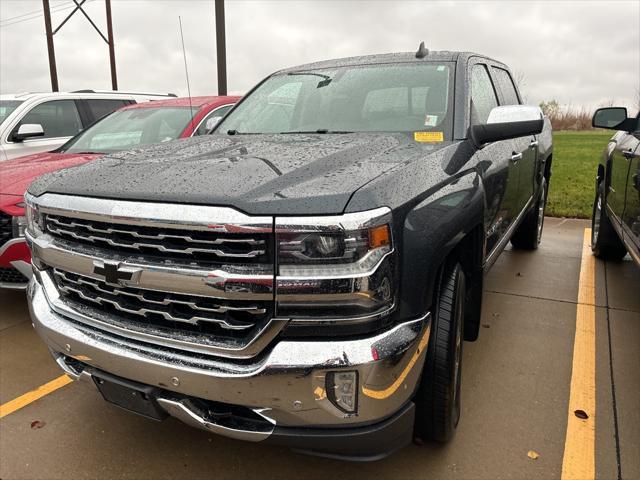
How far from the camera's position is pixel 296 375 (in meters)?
1.62

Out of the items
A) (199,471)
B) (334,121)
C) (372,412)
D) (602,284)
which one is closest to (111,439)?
(199,471)

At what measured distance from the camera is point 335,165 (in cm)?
197

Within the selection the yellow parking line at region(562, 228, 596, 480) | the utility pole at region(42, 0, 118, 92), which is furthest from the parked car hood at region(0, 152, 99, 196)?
the utility pole at region(42, 0, 118, 92)

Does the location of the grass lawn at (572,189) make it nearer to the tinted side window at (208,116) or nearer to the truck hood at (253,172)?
the tinted side window at (208,116)

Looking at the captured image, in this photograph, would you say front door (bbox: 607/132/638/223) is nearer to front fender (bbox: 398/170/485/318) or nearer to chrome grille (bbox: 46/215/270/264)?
front fender (bbox: 398/170/485/318)

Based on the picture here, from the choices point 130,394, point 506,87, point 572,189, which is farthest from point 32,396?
point 572,189

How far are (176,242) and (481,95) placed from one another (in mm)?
2282

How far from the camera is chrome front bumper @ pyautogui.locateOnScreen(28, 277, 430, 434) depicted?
1622 mm

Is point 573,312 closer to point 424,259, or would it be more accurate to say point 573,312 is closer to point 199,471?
point 424,259

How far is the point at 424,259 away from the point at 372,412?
1.79ft

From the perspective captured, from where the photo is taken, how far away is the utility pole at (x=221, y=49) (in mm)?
7180

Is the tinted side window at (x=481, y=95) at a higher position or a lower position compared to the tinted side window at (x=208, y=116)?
higher

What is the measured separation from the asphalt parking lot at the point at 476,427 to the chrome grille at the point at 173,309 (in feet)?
2.68

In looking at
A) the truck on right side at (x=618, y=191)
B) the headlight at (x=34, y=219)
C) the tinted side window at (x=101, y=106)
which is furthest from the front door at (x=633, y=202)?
the tinted side window at (x=101, y=106)
